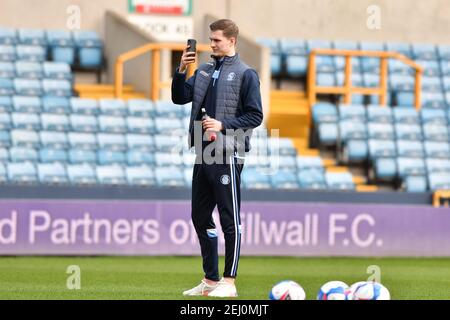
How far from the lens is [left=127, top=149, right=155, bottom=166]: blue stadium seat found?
19.1 m

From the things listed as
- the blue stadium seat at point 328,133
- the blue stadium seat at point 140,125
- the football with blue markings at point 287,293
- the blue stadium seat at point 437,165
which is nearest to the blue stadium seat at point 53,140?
the blue stadium seat at point 140,125

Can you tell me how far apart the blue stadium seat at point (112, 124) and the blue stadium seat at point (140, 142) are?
19 cm

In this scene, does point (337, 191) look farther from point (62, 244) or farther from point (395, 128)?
point (62, 244)

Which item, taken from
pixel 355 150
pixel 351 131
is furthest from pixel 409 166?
pixel 351 131

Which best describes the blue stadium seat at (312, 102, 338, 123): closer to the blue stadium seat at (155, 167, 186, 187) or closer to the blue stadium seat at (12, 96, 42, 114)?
the blue stadium seat at (155, 167, 186, 187)

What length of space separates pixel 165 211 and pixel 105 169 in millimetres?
2570

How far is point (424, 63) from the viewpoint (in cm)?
2442

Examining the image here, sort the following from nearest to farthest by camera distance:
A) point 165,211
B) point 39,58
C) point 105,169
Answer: point 165,211
point 105,169
point 39,58

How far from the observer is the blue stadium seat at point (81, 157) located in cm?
1878

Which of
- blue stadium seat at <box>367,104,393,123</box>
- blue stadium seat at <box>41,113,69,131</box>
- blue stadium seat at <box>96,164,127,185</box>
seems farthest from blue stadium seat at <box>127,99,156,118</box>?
blue stadium seat at <box>367,104,393,123</box>

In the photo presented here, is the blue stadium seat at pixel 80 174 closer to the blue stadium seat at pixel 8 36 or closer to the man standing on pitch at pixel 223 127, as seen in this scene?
the blue stadium seat at pixel 8 36

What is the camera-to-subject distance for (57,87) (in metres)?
20.8

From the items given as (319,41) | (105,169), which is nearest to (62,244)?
(105,169)

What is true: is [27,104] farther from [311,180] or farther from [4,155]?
[311,180]
